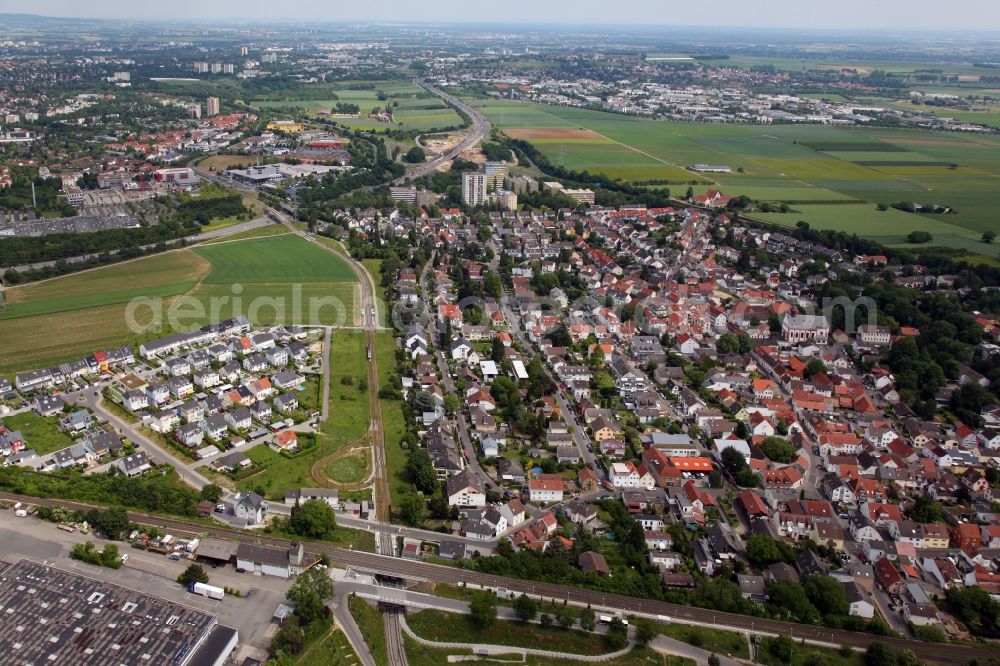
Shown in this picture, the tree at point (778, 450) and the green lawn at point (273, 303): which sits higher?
the green lawn at point (273, 303)

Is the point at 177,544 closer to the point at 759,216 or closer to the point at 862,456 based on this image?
the point at 862,456

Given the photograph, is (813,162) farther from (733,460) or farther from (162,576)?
(162,576)

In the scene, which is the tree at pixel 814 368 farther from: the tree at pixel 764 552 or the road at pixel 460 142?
the road at pixel 460 142

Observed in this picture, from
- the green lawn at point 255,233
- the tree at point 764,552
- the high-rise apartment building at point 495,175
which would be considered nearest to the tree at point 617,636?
the tree at point 764,552

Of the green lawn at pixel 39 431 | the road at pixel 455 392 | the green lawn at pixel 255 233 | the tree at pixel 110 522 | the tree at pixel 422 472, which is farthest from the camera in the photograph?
the green lawn at pixel 255 233

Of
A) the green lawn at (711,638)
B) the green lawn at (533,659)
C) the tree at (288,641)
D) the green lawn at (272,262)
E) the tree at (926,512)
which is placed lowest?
the green lawn at (533,659)

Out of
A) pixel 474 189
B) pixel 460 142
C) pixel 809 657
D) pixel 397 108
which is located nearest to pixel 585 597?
pixel 809 657
